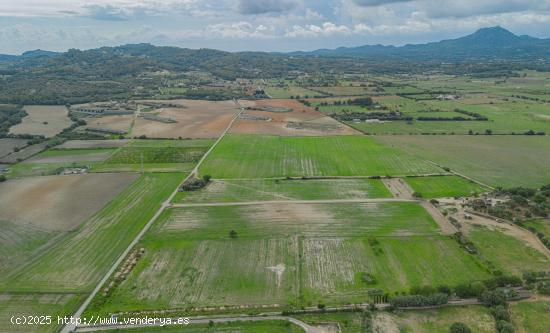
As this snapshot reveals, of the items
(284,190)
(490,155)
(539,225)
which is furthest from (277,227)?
(490,155)

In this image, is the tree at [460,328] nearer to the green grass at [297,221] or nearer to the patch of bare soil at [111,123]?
the green grass at [297,221]

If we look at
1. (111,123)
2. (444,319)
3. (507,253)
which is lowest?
(444,319)

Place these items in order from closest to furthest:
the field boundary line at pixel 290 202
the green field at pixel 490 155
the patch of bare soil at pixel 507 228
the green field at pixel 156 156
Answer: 1. the patch of bare soil at pixel 507 228
2. the field boundary line at pixel 290 202
3. the green field at pixel 490 155
4. the green field at pixel 156 156

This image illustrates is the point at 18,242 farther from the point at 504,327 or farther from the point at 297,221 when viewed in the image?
the point at 504,327

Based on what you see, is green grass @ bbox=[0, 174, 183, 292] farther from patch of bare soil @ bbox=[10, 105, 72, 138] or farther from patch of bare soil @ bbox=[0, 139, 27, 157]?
patch of bare soil @ bbox=[10, 105, 72, 138]

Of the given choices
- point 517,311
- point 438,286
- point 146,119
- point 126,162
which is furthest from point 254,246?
point 146,119

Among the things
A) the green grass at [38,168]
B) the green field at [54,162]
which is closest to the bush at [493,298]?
the green grass at [38,168]
